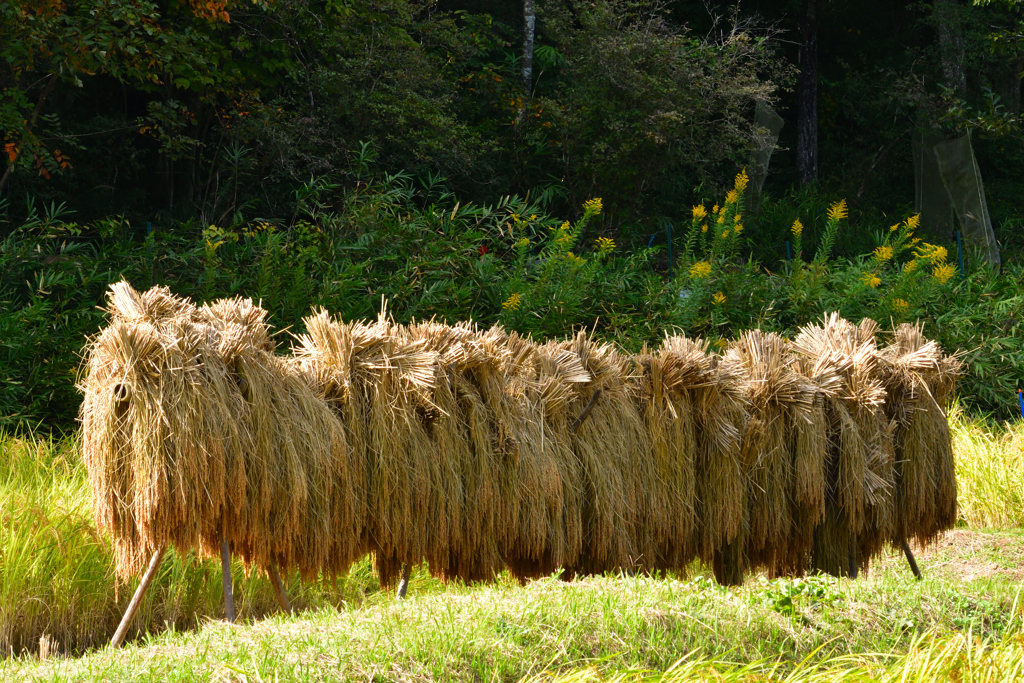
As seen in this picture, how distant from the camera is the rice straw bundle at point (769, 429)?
18.4ft

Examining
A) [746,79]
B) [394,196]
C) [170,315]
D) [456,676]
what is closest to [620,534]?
[456,676]

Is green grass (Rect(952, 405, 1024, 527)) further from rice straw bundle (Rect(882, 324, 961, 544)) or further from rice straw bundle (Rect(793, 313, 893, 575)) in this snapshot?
rice straw bundle (Rect(793, 313, 893, 575))

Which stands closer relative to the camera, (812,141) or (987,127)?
(987,127)

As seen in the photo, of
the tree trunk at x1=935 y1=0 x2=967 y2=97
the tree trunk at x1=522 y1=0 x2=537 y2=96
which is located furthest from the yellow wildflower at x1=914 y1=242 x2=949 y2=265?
the tree trunk at x1=935 y1=0 x2=967 y2=97

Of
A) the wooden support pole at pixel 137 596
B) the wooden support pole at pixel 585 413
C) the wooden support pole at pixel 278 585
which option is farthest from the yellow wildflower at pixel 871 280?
the wooden support pole at pixel 137 596

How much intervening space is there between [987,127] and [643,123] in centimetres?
418

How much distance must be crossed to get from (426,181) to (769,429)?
7.36 m

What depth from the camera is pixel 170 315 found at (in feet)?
13.5

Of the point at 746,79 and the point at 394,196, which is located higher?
the point at 746,79

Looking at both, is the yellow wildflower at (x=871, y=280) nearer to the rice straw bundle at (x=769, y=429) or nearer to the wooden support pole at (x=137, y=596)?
the rice straw bundle at (x=769, y=429)

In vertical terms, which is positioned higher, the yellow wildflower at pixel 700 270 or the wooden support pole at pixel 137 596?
the yellow wildflower at pixel 700 270

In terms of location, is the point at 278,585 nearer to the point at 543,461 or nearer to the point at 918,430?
the point at 543,461

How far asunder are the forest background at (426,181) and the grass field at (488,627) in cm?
255

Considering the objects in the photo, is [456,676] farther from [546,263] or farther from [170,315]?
[546,263]
